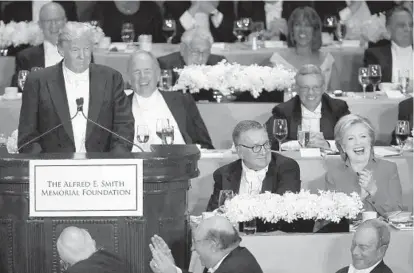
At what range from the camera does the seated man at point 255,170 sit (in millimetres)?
5895

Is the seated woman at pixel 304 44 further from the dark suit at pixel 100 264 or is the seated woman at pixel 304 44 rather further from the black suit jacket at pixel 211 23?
the dark suit at pixel 100 264

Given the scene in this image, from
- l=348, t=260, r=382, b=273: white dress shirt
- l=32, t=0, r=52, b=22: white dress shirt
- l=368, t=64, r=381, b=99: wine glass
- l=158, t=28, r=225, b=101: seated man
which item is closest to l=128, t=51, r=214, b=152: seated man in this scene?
l=158, t=28, r=225, b=101: seated man

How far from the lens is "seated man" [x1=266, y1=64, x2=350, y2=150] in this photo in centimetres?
728

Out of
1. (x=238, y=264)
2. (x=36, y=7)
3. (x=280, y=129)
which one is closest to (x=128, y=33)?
(x=36, y=7)

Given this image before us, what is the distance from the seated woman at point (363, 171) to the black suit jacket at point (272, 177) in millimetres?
268

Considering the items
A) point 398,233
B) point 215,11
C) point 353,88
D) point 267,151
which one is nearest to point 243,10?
point 215,11

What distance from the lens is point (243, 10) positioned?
9859 mm

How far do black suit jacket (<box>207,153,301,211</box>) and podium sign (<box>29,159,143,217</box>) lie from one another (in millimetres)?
1346

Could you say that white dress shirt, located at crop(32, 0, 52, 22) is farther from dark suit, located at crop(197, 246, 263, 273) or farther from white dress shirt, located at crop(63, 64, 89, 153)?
dark suit, located at crop(197, 246, 263, 273)

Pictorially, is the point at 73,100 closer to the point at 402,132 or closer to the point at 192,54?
the point at 402,132

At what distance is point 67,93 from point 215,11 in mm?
4235

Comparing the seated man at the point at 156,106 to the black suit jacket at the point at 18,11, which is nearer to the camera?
the seated man at the point at 156,106

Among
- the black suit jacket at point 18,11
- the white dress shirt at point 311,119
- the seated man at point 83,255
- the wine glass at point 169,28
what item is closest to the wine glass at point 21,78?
the wine glass at point 169,28

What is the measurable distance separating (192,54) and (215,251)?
3749 millimetres
